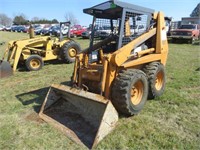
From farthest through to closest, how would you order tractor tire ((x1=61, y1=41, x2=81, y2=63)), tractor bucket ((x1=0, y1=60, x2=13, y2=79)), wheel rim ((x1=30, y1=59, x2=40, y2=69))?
tractor tire ((x1=61, y1=41, x2=81, y2=63))
wheel rim ((x1=30, y1=59, x2=40, y2=69))
tractor bucket ((x1=0, y1=60, x2=13, y2=79))

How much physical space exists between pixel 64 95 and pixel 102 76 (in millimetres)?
1024

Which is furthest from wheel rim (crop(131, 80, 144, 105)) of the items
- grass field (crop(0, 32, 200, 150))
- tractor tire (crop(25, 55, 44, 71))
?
tractor tire (crop(25, 55, 44, 71))

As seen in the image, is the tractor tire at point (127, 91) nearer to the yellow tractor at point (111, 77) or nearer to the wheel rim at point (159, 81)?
the yellow tractor at point (111, 77)

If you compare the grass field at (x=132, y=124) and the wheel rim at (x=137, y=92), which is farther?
the wheel rim at (x=137, y=92)

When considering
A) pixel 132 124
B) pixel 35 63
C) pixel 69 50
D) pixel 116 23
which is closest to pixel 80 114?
pixel 132 124

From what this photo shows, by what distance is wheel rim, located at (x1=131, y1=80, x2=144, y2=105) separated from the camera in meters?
4.64

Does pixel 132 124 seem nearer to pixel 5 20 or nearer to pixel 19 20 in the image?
pixel 19 20

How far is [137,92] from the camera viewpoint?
4766 mm

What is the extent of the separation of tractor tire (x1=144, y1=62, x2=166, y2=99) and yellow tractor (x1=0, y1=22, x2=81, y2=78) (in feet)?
17.6

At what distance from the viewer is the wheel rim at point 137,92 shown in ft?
15.2

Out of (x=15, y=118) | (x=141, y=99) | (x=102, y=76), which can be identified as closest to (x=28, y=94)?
(x=15, y=118)

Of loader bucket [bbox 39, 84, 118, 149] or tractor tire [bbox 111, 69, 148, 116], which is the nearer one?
loader bucket [bbox 39, 84, 118, 149]

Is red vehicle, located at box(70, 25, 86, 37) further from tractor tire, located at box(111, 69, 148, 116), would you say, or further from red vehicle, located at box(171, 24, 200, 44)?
tractor tire, located at box(111, 69, 148, 116)

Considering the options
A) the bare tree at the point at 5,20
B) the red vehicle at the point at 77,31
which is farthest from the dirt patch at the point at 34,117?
the bare tree at the point at 5,20
